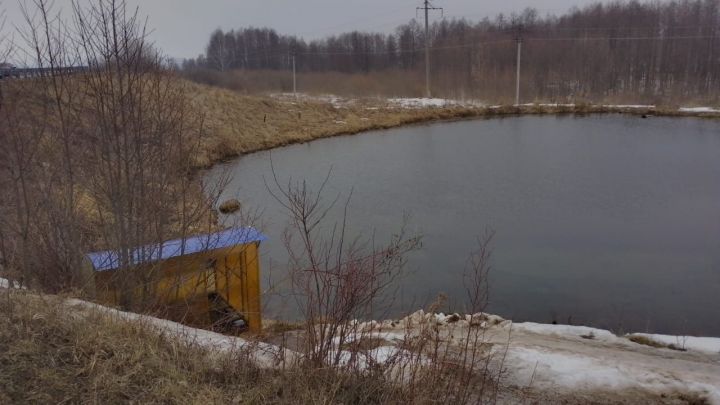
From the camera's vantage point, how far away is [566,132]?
20922mm

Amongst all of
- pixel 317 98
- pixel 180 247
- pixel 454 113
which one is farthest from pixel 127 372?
pixel 317 98

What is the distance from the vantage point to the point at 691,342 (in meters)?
5.69

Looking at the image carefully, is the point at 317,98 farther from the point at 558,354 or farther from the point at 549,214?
the point at 558,354

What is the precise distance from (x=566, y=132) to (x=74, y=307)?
19963 mm

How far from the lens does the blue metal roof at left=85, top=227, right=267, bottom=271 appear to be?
4.81 meters

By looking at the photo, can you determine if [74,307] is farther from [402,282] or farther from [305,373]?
[402,282]

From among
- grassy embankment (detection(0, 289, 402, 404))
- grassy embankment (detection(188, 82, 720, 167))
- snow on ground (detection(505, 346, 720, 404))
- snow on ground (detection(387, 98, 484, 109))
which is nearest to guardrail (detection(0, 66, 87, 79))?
grassy embankment (detection(0, 289, 402, 404))

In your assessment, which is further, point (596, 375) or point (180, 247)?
point (180, 247)

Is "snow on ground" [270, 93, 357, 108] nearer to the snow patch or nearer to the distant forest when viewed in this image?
the distant forest

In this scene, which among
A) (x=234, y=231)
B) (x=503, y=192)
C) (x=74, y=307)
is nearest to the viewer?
(x=74, y=307)

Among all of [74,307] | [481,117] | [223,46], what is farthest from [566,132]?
[223,46]

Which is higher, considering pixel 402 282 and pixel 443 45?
pixel 443 45

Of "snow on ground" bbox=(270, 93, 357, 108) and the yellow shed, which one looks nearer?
the yellow shed

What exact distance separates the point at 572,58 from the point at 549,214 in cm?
2685
